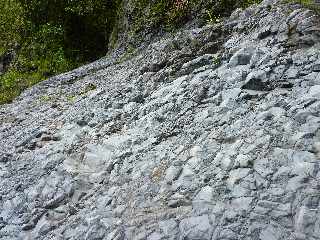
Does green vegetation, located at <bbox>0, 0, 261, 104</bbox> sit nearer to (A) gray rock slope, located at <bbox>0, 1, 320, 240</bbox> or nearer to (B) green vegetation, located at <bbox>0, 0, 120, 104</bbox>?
(B) green vegetation, located at <bbox>0, 0, 120, 104</bbox>

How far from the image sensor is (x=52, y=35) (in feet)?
89.8

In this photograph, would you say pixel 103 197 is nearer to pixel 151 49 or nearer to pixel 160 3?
pixel 151 49

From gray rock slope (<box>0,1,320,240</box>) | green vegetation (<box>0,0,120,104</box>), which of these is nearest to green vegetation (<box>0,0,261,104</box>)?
green vegetation (<box>0,0,120,104</box>)

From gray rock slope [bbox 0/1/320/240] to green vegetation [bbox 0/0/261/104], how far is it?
9.68 metres

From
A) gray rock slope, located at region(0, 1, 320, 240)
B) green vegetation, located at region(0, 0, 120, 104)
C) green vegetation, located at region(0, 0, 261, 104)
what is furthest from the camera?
green vegetation, located at region(0, 0, 120, 104)

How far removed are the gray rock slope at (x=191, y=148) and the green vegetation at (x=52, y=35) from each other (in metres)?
9.68

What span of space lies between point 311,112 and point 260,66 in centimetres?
238

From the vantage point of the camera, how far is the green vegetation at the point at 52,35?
982 inches

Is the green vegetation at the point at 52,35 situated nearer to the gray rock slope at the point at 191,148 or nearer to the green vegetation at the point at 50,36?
the green vegetation at the point at 50,36

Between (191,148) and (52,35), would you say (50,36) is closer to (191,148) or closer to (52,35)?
(52,35)

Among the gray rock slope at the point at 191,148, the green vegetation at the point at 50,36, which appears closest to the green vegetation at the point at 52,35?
the green vegetation at the point at 50,36

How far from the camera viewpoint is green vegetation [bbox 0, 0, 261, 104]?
2494cm

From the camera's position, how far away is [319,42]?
985 cm

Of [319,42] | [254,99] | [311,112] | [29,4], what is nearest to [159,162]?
[254,99]
